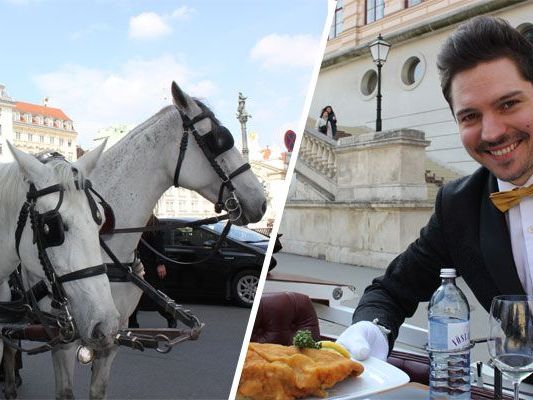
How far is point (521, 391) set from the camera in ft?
4.71

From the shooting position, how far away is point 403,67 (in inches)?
563

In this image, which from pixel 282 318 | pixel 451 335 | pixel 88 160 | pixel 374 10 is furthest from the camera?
pixel 374 10

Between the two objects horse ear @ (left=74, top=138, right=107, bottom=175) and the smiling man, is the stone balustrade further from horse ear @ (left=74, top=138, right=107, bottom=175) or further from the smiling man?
the smiling man

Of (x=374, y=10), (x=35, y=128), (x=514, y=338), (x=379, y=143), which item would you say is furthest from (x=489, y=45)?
(x=374, y=10)

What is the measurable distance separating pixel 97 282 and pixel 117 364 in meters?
2.89

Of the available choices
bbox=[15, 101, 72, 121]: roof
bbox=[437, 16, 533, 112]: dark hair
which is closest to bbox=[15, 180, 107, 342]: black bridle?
bbox=[437, 16, 533, 112]: dark hair

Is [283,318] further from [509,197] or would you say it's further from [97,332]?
[509,197]

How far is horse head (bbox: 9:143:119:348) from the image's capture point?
84.6 inches

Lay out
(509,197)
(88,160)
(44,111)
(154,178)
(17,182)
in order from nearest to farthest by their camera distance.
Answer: (509,197) < (17,182) < (88,160) < (154,178) < (44,111)

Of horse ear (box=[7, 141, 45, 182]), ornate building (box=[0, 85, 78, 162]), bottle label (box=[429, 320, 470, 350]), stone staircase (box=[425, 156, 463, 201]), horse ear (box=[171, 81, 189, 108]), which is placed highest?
stone staircase (box=[425, 156, 463, 201])

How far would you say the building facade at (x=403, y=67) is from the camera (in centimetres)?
1188

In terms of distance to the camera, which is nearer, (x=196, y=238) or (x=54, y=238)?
(x=54, y=238)

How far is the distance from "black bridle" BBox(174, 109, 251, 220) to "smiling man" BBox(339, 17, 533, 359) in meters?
1.47

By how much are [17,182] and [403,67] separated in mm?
13090
